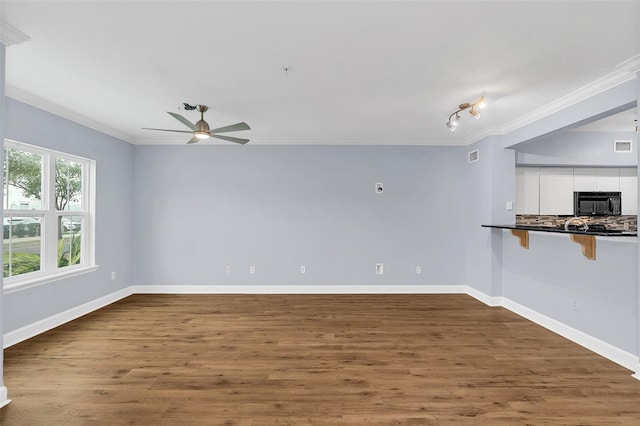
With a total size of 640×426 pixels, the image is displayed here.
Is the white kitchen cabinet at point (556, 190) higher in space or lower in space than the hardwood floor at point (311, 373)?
higher

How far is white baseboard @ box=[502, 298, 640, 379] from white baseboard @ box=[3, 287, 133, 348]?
5802 millimetres

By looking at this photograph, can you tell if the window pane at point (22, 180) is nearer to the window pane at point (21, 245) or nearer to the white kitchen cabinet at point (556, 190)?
the window pane at point (21, 245)

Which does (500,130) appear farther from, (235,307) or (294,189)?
(235,307)

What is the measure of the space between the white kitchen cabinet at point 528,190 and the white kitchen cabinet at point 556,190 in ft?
0.28

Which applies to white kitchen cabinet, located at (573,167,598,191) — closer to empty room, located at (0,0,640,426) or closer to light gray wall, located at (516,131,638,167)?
empty room, located at (0,0,640,426)

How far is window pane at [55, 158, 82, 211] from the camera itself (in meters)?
3.80

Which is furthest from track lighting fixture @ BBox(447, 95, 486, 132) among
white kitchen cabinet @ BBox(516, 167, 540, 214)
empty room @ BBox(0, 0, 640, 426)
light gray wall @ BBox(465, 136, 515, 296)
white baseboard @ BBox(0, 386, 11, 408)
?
white baseboard @ BBox(0, 386, 11, 408)

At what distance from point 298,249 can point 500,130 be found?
142 inches

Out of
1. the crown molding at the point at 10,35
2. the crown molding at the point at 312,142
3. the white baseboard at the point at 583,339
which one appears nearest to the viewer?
the crown molding at the point at 10,35

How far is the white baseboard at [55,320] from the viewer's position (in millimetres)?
3061

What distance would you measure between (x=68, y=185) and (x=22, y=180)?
0.62 metres

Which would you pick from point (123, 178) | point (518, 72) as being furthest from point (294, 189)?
point (518, 72)

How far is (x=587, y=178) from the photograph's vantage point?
4844 mm

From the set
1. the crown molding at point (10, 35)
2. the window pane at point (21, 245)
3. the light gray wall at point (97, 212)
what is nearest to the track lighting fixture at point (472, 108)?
the crown molding at point (10, 35)
